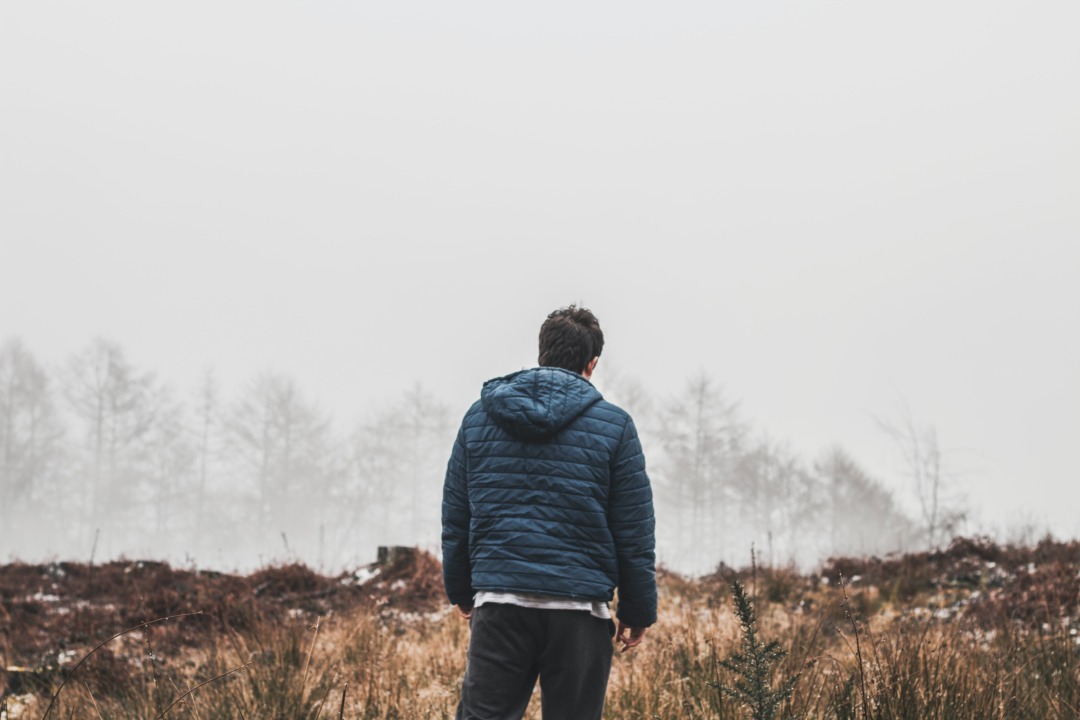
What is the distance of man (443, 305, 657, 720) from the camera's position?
2818mm

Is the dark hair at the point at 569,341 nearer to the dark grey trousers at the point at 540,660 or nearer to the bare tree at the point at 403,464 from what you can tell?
the dark grey trousers at the point at 540,660

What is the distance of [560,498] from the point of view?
9.49 ft

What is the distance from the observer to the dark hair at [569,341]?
3160 millimetres

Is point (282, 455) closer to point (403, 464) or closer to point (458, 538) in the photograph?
point (403, 464)

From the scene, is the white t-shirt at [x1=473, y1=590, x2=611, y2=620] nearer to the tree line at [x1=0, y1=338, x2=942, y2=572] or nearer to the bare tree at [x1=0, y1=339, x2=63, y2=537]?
the tree line at [x1=0, y1=338, x2=942, y2=572]

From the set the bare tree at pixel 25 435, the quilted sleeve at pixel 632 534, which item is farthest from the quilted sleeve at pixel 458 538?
the bare tree at pixel 25 435

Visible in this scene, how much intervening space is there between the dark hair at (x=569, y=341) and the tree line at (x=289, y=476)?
3244 cm

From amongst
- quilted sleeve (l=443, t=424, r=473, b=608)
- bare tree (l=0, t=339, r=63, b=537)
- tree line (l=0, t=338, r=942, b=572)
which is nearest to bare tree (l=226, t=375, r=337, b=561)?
tree line (l=0, t=338, r=942, b=572)

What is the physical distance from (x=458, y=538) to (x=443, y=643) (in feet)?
13.6

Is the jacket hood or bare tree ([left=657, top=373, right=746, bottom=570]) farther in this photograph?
bare tree ([left=657, top=373, right=746, bottom=570])

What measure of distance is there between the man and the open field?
1.98 feet

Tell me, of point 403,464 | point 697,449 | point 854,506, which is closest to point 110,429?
point 403,464

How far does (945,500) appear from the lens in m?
29.7

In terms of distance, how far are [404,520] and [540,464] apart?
40.7 m
